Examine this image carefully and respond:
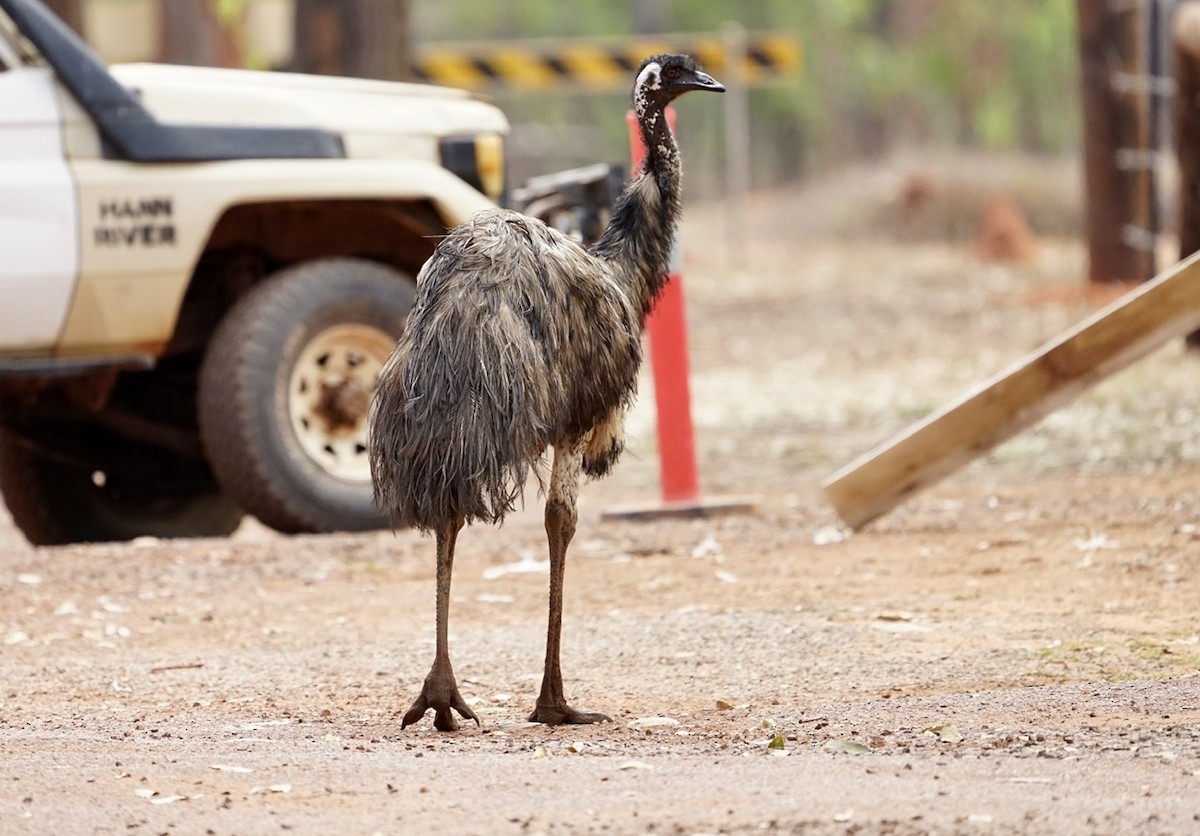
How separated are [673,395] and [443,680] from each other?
12.7ft

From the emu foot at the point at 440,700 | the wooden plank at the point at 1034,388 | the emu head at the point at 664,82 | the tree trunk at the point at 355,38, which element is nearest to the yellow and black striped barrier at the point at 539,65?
the tree trunk at the point at 355,38

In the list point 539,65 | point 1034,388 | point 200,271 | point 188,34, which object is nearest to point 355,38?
point 539,65

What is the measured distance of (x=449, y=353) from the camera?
17.7 ft

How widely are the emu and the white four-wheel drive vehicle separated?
212 cm

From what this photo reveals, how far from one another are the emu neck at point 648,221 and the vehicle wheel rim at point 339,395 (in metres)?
2.90

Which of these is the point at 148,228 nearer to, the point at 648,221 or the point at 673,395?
the point at 673,395

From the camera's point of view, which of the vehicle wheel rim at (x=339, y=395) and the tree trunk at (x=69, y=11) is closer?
the vehicle wheel rim at (x=339, y=395)

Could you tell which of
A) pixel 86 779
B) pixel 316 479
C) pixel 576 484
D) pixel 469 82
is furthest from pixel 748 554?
pixel 469 82

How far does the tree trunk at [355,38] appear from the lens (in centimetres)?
1625

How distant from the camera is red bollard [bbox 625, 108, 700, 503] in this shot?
9.04m

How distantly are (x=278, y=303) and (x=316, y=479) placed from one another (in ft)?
2.49

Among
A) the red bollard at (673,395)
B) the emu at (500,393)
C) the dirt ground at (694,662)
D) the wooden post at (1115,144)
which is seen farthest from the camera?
the wooden post at (1115,144)

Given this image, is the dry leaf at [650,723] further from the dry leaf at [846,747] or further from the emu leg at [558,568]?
the dry leaf at [846,747]

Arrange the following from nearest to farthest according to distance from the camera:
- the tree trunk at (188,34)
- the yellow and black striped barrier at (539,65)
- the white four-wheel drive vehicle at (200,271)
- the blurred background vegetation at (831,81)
Answer: the white four-wheel drive vehicle at (200,271)
the yellow and black striped barrier at (539,65)
the tree trunk at (188,34)
the blurred background vegetation at (831,81)
